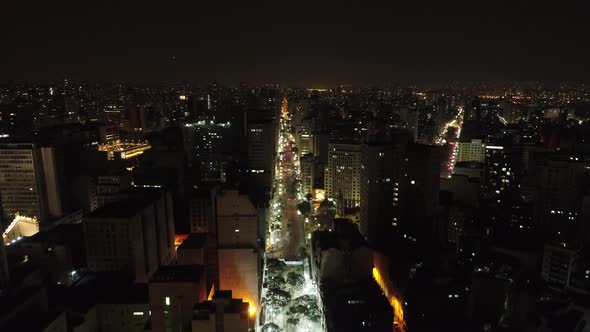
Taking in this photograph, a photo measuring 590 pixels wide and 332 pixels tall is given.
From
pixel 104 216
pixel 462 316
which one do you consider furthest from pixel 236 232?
pixel 462 316

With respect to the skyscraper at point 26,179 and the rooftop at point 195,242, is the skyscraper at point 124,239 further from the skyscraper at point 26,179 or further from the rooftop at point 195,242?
the skyscraper at point 26,179

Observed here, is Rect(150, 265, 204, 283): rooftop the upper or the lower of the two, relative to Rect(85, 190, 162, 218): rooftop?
lower

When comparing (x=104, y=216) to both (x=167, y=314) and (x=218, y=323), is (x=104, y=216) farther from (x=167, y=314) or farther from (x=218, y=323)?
(x=218, y=323)

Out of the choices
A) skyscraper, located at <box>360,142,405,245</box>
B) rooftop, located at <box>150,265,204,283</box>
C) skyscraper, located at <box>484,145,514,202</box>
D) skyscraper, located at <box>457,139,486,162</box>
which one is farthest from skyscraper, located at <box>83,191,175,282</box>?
skyscraper, located at <box>457,139,486,162</box>

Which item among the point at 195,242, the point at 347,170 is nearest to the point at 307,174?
the point at 347,170

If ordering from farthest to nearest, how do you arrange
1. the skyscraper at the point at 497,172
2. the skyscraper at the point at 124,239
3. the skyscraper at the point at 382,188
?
the skyscraper at the point at 497,172 < the skyscraper at the point at 382,188 < the skyscraper at the point at 124,239

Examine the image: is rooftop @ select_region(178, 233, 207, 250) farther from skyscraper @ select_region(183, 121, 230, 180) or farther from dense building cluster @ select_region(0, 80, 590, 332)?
skyscraper @ select_region(183, 121, 230, 180)

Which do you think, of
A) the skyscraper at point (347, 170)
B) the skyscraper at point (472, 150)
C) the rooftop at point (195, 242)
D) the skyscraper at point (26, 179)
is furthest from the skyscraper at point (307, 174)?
the skyscraper at point (26, 179)

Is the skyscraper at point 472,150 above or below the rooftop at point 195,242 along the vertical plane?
above
